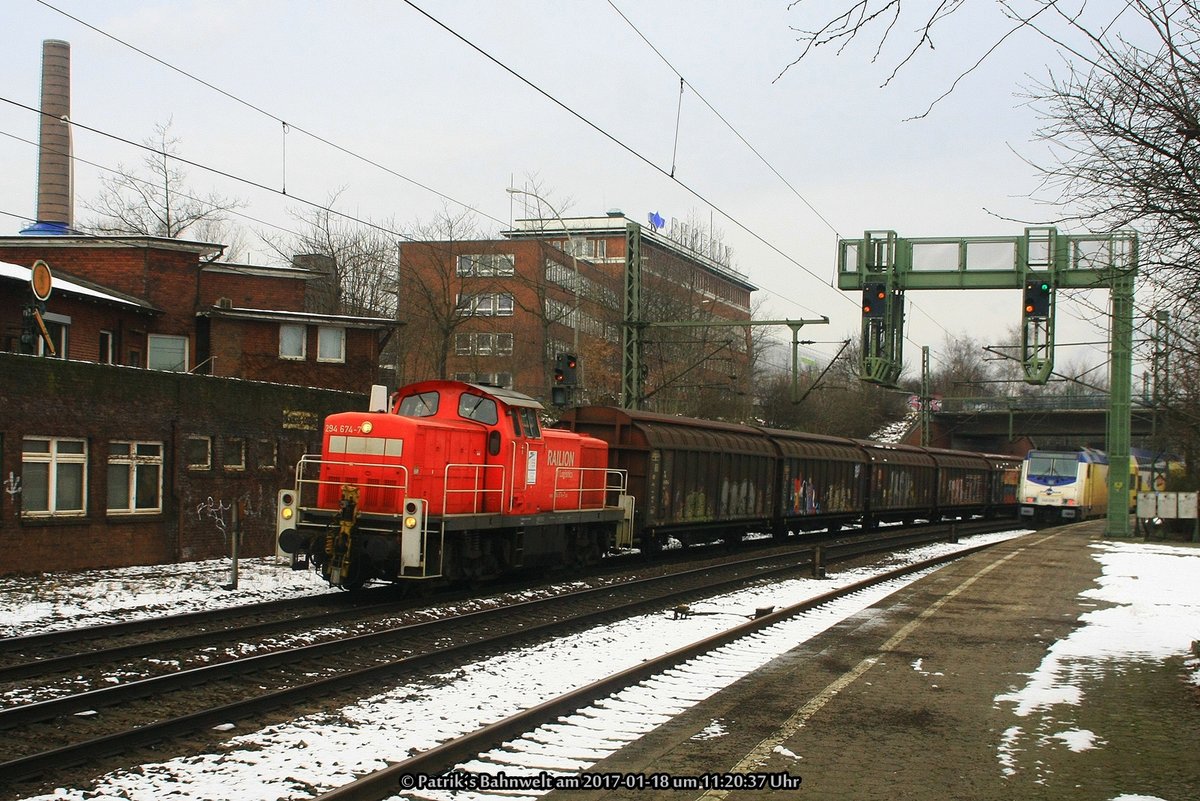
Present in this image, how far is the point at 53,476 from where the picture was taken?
17.7 m

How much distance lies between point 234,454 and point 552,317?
4337 cm

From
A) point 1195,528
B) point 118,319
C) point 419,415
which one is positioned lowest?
point 1195,528

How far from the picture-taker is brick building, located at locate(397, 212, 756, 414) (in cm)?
4747

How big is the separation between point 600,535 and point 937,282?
1380 cm

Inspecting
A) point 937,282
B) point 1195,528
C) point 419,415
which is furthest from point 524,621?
point 1195,528

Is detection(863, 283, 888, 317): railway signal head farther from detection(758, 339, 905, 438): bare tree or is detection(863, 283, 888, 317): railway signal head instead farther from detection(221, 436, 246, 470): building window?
detection(758, 339, 905, 438): bare tree

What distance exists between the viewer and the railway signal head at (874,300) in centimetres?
2766

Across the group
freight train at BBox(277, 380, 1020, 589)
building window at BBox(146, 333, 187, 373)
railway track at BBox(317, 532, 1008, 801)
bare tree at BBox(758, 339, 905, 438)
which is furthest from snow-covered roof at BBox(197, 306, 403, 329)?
bare tree at BBox(758, 339, 905, 438)

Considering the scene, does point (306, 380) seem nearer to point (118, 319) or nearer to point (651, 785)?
point (118, 319)

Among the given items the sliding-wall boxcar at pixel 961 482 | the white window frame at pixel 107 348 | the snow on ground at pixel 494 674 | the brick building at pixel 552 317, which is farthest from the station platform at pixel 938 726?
the sliding-wall boxcar at pixel 961 482

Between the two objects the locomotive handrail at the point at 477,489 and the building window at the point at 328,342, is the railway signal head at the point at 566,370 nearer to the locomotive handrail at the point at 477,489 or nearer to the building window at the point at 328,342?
the locomotive handrail at the point at 477,489

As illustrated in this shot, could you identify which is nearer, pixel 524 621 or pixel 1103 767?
pixel 1103 767

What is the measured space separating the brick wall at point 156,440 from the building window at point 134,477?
0.14 metres

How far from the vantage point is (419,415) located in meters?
16.7
